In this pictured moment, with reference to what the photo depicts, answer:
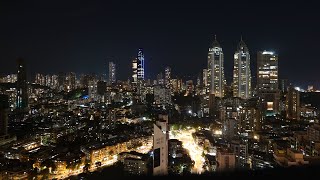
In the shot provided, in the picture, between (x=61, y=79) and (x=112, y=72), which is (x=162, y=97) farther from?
(x=112, y=72)

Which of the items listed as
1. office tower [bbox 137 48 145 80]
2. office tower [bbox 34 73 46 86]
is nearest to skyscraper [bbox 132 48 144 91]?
office tower [bbox 137 48 145 80]

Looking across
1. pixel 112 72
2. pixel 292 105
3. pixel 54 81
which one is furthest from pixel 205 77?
pixel 54 81

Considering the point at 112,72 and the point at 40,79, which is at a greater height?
the point at 112,72

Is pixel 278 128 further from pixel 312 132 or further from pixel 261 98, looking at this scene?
pixel 261 98

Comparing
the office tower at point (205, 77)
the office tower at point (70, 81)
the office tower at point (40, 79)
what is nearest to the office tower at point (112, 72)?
the office tower at point (70, 81)

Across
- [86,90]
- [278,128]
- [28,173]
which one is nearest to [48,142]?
[28,173]
